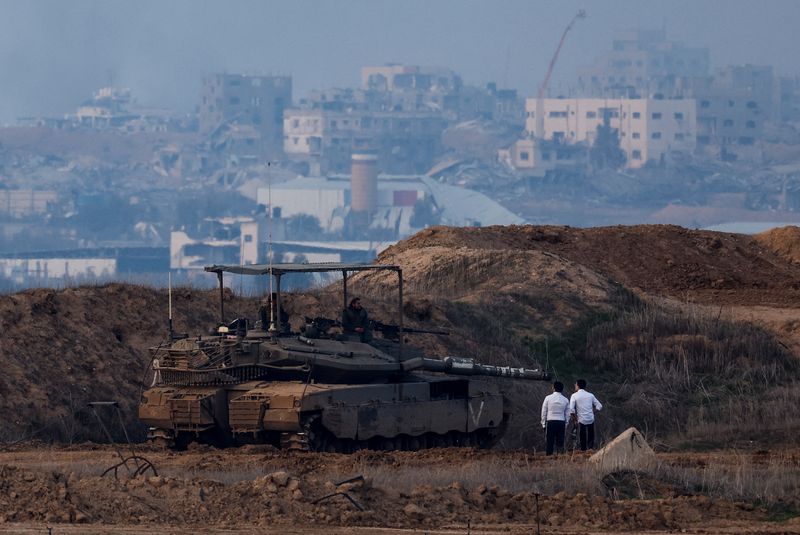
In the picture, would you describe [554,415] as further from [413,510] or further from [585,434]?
[413,510]

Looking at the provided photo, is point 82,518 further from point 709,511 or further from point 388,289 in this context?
point 388,289

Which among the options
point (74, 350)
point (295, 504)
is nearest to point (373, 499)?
point (295, 504)

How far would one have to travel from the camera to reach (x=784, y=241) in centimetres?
5516

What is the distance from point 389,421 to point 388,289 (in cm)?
1451

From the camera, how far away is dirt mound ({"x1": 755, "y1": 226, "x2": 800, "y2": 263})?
54.4 meters

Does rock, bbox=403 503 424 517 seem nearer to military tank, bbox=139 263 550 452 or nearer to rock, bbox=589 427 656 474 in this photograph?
rock, bbox=589 427 656 474

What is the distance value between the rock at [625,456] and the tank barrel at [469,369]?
4262mm

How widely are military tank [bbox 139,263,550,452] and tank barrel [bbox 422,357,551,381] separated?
0.21 meters

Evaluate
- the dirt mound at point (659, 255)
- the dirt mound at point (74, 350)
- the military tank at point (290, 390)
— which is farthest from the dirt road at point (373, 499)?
the dirt mound at point (659, 255)

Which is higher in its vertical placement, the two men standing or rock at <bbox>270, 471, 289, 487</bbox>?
rock at <bbox>270, 471, 289, 487</bbox>

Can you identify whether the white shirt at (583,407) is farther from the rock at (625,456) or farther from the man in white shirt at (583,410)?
the rock at (625,456)

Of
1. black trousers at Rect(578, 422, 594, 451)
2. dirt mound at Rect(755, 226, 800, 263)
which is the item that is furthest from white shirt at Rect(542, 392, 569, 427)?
dirt mound at Rect(755, 226, 800, 263)

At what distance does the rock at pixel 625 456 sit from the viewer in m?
22.8

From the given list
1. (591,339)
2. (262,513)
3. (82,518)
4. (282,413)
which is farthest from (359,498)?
(591,339)
